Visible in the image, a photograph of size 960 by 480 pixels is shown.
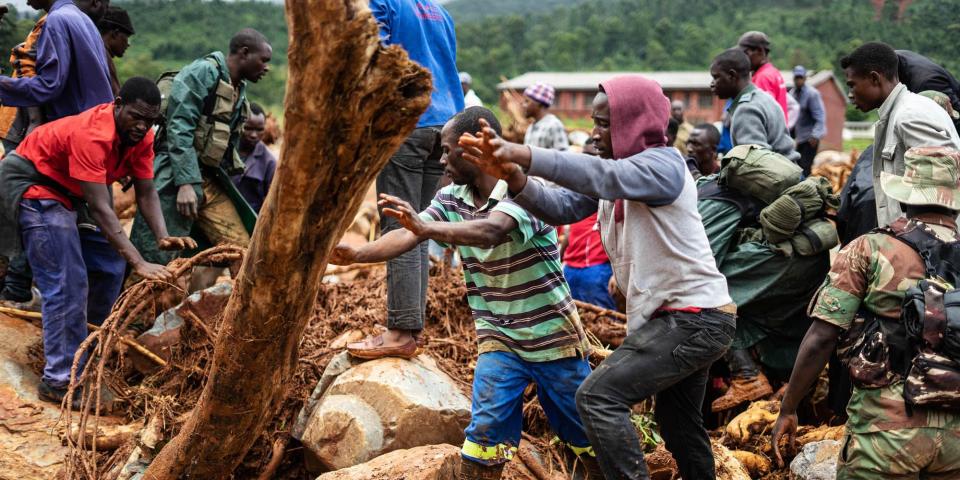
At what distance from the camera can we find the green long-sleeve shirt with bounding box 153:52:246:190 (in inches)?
230

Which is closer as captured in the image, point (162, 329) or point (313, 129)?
point (313, 129)

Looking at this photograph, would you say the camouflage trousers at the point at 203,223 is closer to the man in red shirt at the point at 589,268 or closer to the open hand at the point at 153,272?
the open hand at the point at 153,272

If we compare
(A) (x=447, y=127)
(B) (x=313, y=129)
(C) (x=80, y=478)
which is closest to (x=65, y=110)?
(C) (x=80, y=478)

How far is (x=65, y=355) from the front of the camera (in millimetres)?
5254

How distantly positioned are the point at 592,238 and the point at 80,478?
3.83m

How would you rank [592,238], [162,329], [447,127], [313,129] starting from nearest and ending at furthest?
[313,129], [447,127], [162,329], [592,238]

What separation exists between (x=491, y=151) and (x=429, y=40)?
199cm

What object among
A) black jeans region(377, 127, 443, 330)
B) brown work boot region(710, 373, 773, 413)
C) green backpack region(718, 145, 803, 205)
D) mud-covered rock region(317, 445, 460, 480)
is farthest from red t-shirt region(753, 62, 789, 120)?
mud-covered rock region(317, 445, 460, 480)

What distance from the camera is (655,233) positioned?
343cm

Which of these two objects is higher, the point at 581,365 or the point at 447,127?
the point at 447,127

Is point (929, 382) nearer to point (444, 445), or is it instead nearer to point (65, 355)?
point (444, 445)

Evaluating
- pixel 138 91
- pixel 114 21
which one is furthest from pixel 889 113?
pixel 114 21

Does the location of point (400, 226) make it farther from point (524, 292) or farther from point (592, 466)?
point (592, 466)

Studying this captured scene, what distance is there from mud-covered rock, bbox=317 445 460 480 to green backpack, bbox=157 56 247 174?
281 centimetres
